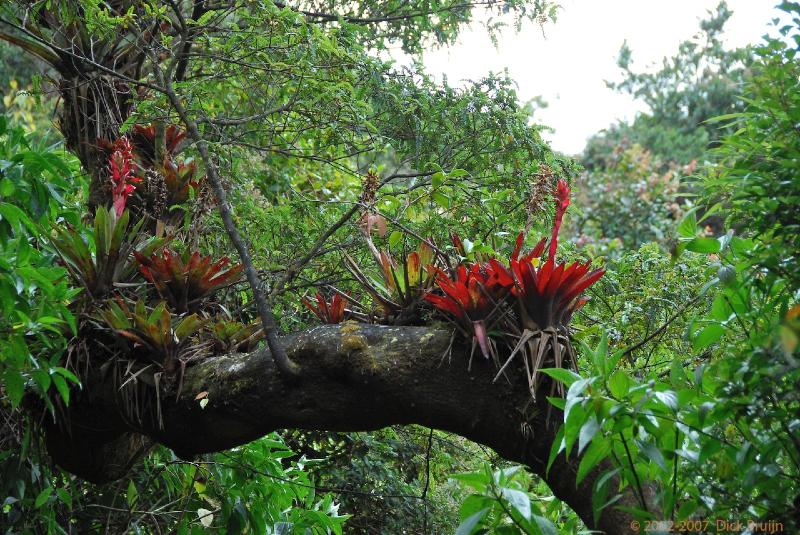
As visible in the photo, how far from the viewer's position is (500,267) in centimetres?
236

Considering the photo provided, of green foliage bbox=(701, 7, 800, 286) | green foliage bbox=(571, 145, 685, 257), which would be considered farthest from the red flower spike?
green foliage bbox=(571, 145, 685, 257)

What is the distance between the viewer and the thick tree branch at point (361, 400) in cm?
230

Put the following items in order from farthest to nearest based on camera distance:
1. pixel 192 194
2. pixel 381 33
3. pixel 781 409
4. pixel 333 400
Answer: pixel 381 33 < pixel 192 194 < pixel 333 400 < pixel 781 409

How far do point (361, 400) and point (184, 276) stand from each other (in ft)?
3.20

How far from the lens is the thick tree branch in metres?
2.30

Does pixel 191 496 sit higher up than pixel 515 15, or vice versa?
pixel 515 15

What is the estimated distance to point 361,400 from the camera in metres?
2.52

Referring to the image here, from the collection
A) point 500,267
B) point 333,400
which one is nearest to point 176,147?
point 333,400

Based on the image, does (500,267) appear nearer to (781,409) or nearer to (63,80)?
(781,409)

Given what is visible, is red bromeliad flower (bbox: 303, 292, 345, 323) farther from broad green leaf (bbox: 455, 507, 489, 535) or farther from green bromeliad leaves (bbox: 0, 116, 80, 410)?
broad green leaf (bbox: 455, 507, 489, 535)

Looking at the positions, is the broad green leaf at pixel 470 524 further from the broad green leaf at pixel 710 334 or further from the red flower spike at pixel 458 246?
the red flower spike at pixel 458 246

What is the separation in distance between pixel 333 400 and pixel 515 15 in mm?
2591

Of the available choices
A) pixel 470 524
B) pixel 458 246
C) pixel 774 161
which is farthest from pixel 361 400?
pixel 774 161

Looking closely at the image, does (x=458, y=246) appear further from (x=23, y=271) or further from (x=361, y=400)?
(x=23, y=271)
